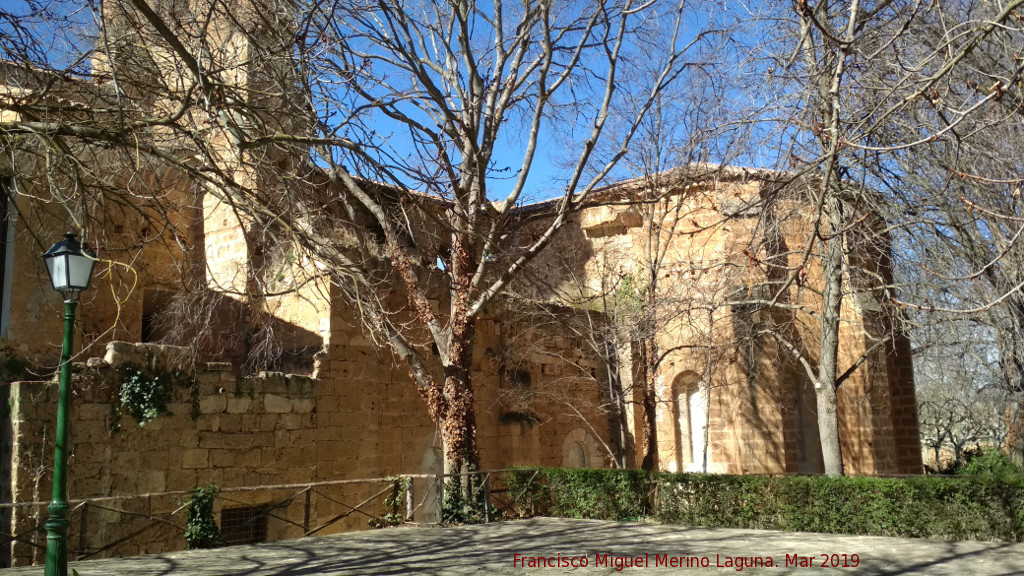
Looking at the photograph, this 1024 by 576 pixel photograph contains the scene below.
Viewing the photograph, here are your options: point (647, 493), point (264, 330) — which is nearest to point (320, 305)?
point (264, 330)

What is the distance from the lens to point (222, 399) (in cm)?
1072

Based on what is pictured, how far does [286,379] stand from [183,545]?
2619 mm

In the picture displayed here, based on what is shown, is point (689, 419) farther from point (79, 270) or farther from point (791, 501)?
point (79, 270)

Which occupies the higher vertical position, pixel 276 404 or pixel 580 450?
pixel 276 404

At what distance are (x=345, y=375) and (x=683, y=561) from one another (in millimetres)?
6580

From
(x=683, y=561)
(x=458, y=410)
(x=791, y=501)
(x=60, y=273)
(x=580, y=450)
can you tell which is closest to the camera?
(x=60, y=273)

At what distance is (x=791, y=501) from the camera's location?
386 inches

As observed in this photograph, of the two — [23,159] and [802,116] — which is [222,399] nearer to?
[23,159]

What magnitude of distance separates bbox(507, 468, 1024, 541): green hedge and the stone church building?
7.63 feet

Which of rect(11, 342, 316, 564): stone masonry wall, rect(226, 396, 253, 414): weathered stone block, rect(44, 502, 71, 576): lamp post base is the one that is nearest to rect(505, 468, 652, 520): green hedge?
rect(11, 342, 316, 564): stone masonry wall

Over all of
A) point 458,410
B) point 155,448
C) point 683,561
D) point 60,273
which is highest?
point 60,273

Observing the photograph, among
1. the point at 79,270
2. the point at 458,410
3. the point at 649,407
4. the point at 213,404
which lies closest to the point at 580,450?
the point at 649,407

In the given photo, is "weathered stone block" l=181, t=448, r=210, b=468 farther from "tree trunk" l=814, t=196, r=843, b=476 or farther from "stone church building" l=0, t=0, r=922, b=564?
"tree trunk" l=814, t=196, r=843, b=476

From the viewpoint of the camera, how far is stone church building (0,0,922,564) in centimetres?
912
